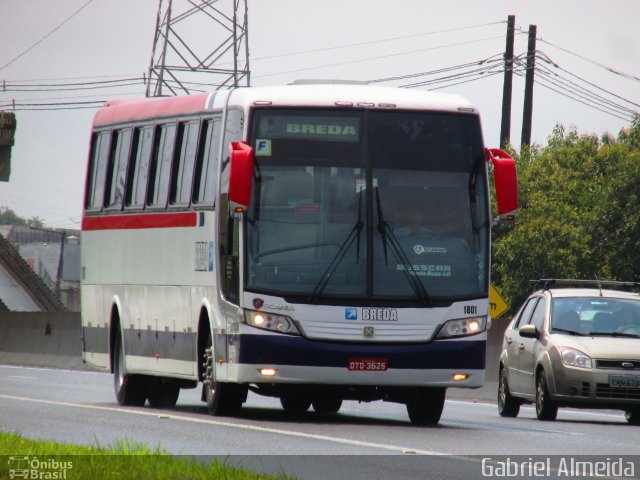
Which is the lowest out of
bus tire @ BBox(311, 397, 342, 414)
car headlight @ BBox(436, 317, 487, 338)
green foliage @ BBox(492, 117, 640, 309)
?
bus tire @ BBox(311, 397, 342, 414)

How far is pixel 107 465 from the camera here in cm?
1127

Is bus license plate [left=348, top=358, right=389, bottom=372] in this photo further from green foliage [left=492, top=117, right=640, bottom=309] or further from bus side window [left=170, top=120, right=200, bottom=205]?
green foliage [left=492, top=117, right=640, bottom=309]

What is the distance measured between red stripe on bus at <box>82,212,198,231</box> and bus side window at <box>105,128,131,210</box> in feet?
0.66

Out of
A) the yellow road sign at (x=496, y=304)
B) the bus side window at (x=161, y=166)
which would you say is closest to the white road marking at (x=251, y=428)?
the bus side window at (x=161, y=166)

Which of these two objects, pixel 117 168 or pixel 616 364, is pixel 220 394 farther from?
pixel 117 168

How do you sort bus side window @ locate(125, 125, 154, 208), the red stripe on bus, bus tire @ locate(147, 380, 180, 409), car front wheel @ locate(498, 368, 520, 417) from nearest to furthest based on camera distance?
the red stripe on bus → bus side window @ locate(125, 125, 154, 208) → bus tire @ locate(147, 380, 180, 409) → car front wheel @ locate(498, 368, 520, 417)

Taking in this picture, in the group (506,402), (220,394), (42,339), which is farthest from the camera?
(42,339)

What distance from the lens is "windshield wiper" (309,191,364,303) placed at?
17.0 m

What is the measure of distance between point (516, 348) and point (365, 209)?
210 inches

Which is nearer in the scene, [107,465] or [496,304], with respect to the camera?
[107,465]

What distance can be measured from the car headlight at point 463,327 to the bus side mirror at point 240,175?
236cm

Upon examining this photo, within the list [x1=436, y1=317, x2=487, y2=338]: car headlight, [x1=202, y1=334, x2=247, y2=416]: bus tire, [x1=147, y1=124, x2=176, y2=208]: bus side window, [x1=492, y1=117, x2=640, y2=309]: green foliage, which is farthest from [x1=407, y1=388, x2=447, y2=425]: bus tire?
[x1=492, y1=117, x2=640, y2=309]: green foliage

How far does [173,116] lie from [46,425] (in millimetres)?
4702

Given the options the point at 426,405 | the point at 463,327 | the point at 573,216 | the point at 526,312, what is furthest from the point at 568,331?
the point at 573,216
